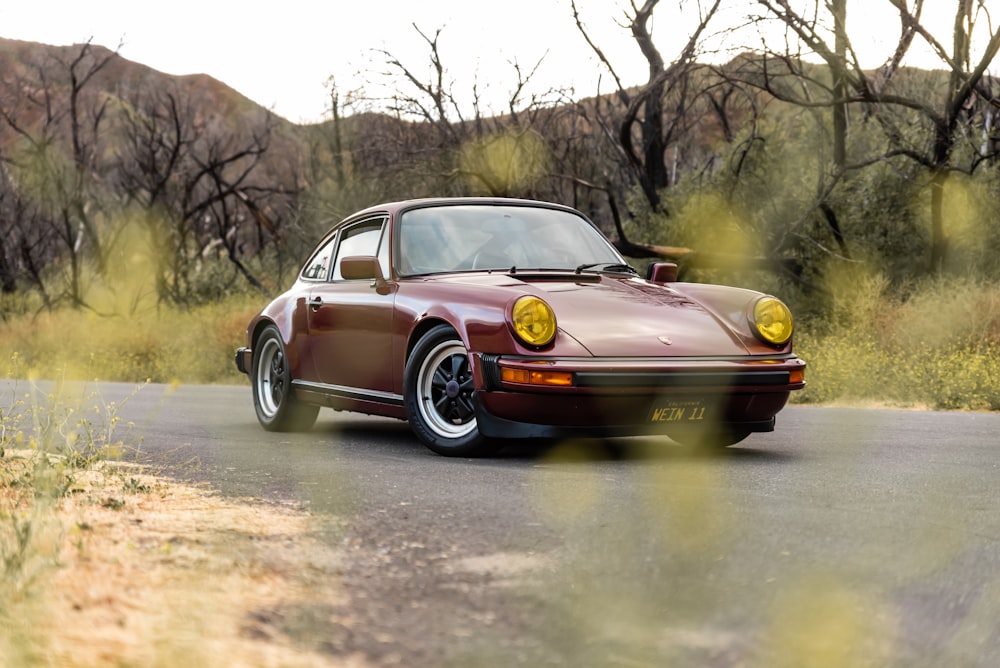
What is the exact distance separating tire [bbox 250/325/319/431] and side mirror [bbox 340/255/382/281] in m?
1.33

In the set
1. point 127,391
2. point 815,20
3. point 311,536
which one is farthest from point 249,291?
point 311,536

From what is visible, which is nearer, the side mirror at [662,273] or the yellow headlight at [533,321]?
the yellow headlight at [533,321]

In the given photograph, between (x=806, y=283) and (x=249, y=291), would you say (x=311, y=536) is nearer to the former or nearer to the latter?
(x=806, y=283)

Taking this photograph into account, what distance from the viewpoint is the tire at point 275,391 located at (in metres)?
9.29

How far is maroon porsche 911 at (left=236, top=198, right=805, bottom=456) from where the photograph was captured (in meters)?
6.95

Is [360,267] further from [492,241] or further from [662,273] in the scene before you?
A: [662,273]

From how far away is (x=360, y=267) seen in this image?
320 inches

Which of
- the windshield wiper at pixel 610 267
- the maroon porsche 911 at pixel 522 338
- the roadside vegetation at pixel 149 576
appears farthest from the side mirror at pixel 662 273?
the roadside vegetation at pixel 149 576

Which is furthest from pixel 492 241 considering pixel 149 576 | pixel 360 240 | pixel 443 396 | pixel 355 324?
pixel 149 576

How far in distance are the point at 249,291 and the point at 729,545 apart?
24.1 m

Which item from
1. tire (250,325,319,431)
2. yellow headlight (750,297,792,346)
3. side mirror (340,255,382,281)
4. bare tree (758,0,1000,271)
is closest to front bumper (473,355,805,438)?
yellow headlight (750,297,792,346)

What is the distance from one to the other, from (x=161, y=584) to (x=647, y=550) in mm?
1683

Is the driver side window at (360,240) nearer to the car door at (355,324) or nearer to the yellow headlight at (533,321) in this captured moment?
the car door at (355,324)

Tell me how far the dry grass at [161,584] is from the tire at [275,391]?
11.8 feet
